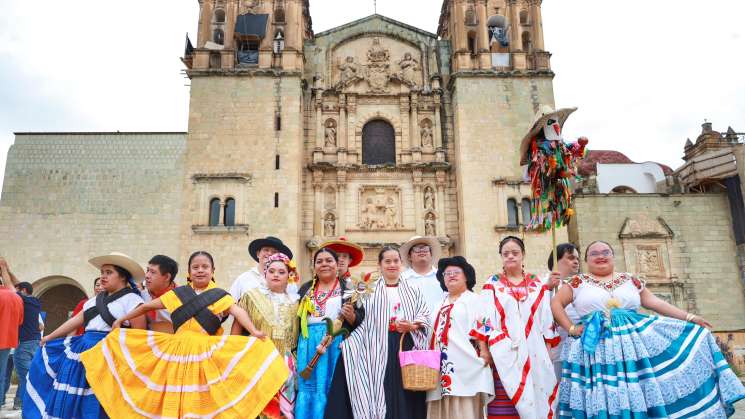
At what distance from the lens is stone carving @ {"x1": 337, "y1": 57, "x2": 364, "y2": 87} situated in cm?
1859

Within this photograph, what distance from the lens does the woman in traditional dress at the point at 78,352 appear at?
452cm

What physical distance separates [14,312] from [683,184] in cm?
2016

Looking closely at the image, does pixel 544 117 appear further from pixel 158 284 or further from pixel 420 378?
pixel 158 284

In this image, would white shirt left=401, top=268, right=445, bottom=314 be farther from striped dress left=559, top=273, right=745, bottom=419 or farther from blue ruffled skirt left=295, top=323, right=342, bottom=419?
striped dress left=559, top=273, right=745, bottom=419

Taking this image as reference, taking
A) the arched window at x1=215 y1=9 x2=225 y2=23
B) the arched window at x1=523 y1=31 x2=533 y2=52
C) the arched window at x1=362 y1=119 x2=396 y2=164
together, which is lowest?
the arched window at x1=362 y1=119 x2=396 y2=164

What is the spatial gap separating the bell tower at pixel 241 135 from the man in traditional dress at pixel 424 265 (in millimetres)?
10576

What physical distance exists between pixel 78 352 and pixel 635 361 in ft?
15.5

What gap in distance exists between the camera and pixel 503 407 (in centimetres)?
433

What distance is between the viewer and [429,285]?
574 centimetres

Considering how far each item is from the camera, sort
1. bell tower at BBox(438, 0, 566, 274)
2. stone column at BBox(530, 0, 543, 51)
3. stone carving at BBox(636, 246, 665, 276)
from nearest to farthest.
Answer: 1. bell tower at BBox(438, 0, 566, 274)
2. stone carving at BBox(636, 246, 665, 276)
3. stone column at BBox(530, 0, 543, 51)

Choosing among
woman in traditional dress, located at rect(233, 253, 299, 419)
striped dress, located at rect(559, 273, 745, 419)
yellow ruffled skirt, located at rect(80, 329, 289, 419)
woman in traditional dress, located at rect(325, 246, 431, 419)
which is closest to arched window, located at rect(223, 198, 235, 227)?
woman in traditional dress, located at rect(233, 253, 299, 419)

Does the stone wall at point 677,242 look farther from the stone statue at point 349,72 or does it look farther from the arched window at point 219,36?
the arched window at point 219,36

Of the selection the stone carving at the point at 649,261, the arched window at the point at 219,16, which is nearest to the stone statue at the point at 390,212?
the stone carving at the point at 649,261

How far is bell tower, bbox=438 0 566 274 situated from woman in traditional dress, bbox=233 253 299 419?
12058mm
